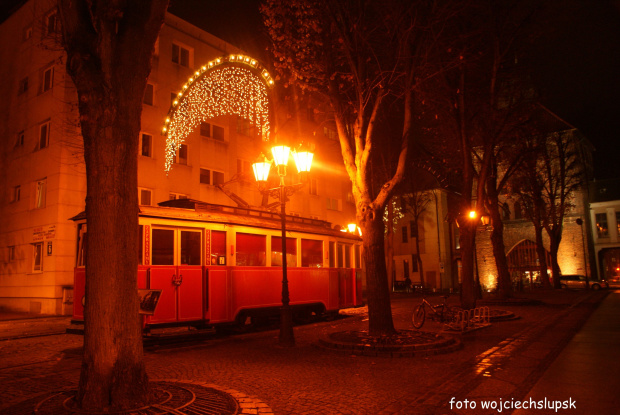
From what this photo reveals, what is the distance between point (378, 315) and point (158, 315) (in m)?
5.03

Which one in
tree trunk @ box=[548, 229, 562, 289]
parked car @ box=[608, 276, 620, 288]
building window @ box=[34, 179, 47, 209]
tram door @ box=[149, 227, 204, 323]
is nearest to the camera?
tram door @ box=[149, 227, 204, 323]

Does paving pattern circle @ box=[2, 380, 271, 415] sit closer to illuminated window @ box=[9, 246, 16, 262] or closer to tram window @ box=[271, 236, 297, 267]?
tram window @ box=[271, 236, 297, 267]

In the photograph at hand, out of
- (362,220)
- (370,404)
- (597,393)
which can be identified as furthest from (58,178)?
(597,393)


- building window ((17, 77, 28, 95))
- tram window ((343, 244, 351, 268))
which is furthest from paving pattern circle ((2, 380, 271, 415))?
building window ((17, 77, 28, 95))

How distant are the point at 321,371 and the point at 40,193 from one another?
19.7 m

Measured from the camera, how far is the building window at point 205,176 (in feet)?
89.9

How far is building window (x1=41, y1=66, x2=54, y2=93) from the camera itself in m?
23.1

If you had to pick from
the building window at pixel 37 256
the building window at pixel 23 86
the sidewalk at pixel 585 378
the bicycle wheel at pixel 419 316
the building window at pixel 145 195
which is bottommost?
the sidewalk at pixel 585 378

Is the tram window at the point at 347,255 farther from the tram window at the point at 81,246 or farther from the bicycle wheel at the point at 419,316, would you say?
the tram window at the point at 81,246

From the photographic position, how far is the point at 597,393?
Answer: 6.41 meters

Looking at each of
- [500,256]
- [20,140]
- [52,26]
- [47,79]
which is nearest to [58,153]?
[47,79]

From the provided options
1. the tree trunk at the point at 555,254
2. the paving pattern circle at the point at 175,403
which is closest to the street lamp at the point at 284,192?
the paving pattern circle at the point at 175,403

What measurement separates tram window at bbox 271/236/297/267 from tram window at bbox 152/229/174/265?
3.59 m

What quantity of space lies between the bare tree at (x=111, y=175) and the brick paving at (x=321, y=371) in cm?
155
